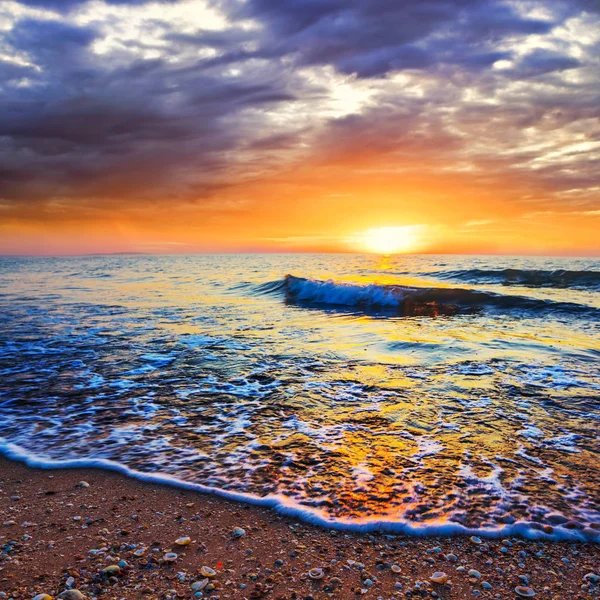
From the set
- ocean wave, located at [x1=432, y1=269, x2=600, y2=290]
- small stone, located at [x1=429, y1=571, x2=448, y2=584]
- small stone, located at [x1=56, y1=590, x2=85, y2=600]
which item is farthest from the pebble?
ocean wave, located at [x1=432, y1=269, x2=600, y2=290]

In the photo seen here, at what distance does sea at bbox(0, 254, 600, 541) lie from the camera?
4062 millimetres

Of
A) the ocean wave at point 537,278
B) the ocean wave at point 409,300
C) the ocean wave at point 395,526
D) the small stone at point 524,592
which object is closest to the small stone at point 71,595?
the ocean wave at point 395,526

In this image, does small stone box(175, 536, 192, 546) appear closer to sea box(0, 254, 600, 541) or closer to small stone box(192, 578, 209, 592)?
small stone box(192, 578, 209, 592)

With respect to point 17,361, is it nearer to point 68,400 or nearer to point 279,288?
point 68,400

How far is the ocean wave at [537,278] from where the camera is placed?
1112 inches

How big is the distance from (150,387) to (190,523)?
4.29 m

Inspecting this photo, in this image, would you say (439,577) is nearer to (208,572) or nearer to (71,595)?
(208,572)

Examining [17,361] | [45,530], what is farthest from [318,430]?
[17,361]

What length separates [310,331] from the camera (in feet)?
43.9

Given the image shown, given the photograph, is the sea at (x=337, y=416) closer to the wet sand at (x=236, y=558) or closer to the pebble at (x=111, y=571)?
the wet sand at (x=236, y=558)

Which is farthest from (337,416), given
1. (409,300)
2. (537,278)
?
(537,278)

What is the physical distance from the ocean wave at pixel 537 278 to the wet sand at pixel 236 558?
91.6ft

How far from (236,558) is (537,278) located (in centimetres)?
3459

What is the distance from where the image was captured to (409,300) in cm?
2128
